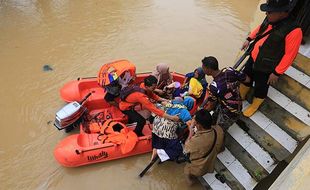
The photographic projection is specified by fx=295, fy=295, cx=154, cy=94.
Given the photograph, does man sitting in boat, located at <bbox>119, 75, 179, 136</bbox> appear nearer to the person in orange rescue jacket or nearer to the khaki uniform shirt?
the khaki uniform shirt

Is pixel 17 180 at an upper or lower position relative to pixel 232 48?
lower

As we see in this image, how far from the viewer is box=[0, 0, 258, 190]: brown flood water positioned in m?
4.36

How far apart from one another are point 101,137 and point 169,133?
3.38 feet

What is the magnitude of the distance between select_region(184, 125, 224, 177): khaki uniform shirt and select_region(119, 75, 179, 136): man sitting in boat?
2.13 ft

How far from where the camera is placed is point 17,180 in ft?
13.9

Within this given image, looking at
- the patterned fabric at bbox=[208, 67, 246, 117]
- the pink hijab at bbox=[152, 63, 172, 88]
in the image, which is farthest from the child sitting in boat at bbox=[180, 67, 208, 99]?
the patterned fabric at bbox=[208, 67, 246, 117]

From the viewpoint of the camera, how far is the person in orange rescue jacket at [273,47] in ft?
10.2

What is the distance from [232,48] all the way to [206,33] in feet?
→ 2.99

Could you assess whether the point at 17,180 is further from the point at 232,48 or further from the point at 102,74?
the point at 232,48

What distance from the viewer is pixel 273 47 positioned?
3254 millimetres

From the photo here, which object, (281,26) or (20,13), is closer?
(281,26)

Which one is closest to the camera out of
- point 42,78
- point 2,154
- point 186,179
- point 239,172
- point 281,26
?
point 281,26

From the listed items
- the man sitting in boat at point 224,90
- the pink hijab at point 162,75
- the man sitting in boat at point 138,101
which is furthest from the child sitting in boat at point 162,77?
the man sitting in boat at point 224,90

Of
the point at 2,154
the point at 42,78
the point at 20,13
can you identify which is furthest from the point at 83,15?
the point at 2,154
